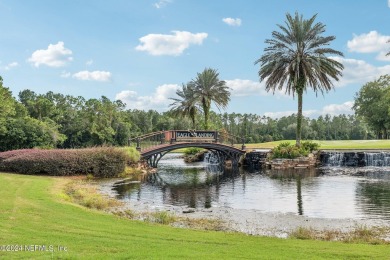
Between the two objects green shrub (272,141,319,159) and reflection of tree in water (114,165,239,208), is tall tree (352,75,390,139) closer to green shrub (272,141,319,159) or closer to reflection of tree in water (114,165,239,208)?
green shrub (272,141,319,159)

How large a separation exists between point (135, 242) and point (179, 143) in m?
29.9

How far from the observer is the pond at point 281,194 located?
17.6 m

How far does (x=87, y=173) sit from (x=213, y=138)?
15.9m

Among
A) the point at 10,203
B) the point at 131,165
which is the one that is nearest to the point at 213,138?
the point at 131,165

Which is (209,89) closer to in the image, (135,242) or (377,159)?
(377,159)

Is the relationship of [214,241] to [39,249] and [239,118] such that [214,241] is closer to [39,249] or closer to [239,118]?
[39,249]

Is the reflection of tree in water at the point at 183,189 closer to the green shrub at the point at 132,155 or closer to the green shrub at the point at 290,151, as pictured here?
the green shrub at the point at 132,155

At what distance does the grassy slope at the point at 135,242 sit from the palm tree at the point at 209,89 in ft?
143

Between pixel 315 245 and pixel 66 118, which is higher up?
pixel 66 118

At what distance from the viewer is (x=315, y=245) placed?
9.88 meters

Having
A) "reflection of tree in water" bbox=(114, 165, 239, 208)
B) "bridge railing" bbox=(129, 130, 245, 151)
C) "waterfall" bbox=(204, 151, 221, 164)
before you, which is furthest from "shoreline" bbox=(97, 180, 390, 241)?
"waterfall" bbox=(204, 151, 221, 164)

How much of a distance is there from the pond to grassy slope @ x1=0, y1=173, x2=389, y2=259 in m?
6.68

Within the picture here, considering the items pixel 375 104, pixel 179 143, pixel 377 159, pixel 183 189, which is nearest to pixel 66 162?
pixel 183 189

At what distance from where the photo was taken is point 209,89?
55688mm
